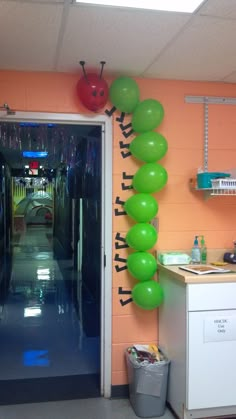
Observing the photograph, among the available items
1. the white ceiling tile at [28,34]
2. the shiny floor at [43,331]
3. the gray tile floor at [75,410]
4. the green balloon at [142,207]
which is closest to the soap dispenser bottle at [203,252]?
the green balloon at [142,207]

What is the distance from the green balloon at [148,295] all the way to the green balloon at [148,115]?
1129mm

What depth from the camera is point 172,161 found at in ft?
10.1

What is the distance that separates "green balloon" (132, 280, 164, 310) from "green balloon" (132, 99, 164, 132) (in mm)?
1129

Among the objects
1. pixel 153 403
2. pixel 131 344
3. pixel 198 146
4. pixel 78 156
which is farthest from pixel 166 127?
pixel 78 156

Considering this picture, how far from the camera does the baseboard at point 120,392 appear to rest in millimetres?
2960

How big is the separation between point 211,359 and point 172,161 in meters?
1.48

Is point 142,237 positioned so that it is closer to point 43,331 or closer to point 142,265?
point 142,265

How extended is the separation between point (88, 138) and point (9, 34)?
297 centimetres

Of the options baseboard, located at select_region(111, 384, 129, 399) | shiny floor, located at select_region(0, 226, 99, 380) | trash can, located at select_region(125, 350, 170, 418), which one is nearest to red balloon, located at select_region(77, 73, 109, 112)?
trash can, located at select_region(125, 350, 170, 418)

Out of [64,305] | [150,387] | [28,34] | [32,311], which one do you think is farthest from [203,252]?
[64,305]

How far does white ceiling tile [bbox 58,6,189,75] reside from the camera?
2010 millimetres

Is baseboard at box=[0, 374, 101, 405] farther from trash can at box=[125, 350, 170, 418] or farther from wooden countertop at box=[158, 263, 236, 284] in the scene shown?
wooden countertop at box=[158, 263, 236, 284]

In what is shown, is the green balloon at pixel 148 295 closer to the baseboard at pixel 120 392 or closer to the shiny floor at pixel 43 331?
the baseboard at pixel 120 392

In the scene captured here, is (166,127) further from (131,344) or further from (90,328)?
(90,328)
